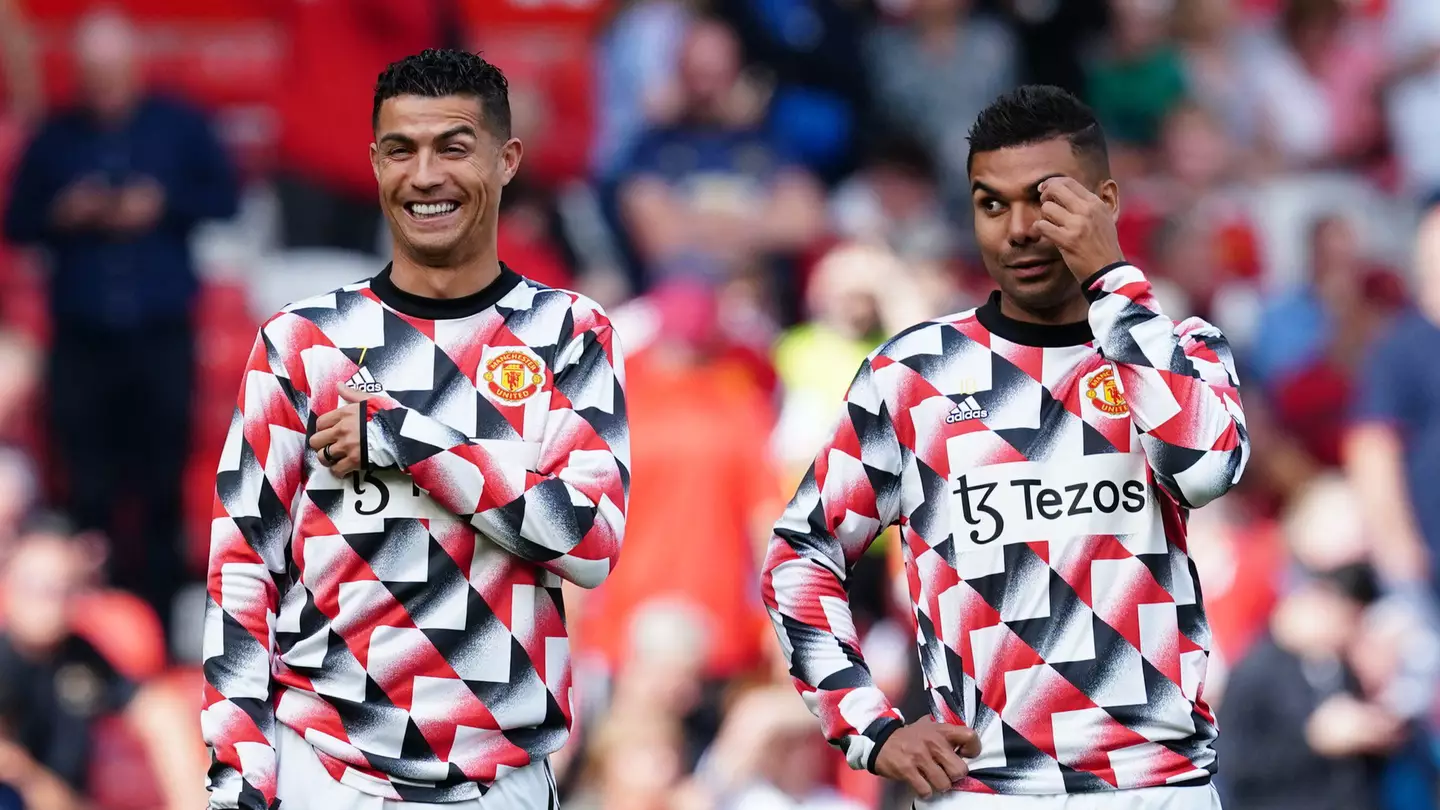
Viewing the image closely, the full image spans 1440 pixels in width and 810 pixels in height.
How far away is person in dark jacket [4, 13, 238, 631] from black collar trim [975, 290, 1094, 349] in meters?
6.35

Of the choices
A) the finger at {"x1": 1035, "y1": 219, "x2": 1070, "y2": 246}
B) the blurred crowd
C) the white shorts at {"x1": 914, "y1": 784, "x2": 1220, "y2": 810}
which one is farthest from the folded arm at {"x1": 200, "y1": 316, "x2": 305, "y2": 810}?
the blurred crowd

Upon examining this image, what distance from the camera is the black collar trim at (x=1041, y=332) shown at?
4711mm

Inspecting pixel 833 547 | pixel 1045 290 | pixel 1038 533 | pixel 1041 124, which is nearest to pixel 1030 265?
pixel 1045 290

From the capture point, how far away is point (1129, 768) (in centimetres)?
448

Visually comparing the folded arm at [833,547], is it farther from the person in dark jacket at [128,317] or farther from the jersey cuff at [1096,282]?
the person in dark jacket at [128,317]

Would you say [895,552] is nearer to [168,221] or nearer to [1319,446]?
[1319,446]

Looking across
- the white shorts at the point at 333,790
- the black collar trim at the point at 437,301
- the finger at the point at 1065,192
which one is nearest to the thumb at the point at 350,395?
the black collar trim at the point at 437,301

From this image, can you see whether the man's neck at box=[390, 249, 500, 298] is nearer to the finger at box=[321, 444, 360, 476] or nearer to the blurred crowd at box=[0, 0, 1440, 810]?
the finger at box=[321, 444, 360, 476]

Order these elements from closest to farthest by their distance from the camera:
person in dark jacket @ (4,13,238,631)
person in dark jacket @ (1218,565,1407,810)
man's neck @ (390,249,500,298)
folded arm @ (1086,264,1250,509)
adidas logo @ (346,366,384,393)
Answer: folded arm @ (1086,264,1250,509), adidas logo @ (346,366,384,393), man's neck @ (390,249,500,298), person in dark jacket @ (1218,565,1407,810), person in dark jacket @ (4,13,238,631)

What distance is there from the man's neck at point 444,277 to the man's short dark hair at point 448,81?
0.27 m

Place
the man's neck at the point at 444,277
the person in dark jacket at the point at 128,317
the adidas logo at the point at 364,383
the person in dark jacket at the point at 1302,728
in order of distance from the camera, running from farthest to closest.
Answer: the person in dark jacket at the point at 128,317
the person in dark jacket at the point at 1302,728
the man's neck at the point at 444,277
the adidas logo at the point at 364,383

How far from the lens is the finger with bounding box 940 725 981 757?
14.9ft

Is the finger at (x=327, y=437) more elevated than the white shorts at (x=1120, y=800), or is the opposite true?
the finger at (x=327, y=437)

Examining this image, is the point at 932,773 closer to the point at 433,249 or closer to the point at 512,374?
the point at 512,374
